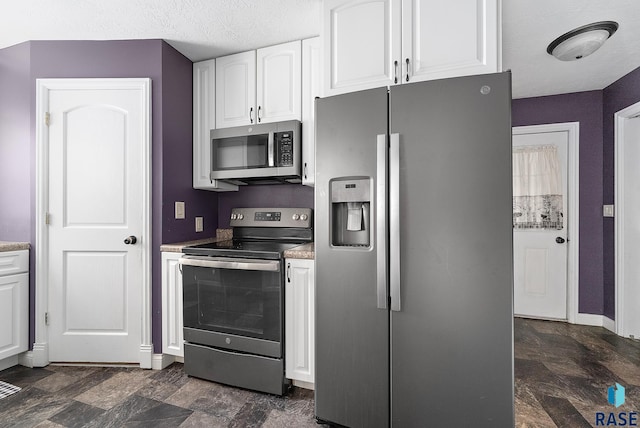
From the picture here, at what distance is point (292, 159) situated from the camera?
7.29 feet

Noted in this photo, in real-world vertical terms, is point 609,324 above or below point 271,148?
below

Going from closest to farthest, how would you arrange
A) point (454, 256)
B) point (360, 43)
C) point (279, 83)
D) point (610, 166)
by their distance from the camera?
point (454, 256) < point (360, 43) < point (279, 83) < point (610, 166)

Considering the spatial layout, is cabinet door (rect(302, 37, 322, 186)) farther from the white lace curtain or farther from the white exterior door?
the white lace curtain

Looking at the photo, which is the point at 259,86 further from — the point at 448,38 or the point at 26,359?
the point at 26,359

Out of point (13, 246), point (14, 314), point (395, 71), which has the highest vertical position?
point (395, 71)

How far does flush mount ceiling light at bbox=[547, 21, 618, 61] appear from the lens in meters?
2.14

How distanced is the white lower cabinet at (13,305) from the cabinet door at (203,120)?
1321mm

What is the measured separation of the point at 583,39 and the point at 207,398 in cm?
345

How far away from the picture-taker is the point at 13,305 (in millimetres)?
2244

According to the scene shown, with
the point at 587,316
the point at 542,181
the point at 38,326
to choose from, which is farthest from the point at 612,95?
the point at 38,326

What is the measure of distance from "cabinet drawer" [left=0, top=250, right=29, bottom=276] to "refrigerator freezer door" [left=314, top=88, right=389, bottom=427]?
222 cm

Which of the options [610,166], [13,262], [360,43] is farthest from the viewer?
[610,166]

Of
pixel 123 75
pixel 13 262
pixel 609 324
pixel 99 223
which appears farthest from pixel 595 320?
pixel 13 262

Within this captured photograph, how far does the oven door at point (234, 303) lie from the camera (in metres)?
1.92
